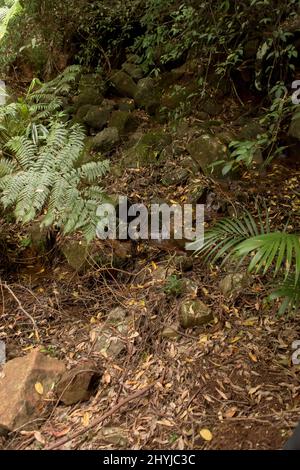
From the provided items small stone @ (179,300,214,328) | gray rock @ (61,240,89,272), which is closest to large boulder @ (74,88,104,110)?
gray rock @ (61,240,89,272)

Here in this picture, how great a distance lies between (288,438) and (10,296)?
8.17 ft

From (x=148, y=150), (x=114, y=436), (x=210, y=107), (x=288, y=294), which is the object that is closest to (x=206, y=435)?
(x=114, y=436)

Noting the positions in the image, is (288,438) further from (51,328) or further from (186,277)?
(51,328)

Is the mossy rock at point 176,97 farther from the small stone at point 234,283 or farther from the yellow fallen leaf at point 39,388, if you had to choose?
the yellow fallen leaf at point 39,388

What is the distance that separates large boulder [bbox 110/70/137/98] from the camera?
4.97m

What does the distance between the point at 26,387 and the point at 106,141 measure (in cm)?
276

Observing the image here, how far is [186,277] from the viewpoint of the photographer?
313 cm

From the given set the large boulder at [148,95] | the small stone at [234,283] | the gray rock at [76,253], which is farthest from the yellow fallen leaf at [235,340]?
the large boulder at [148,95]

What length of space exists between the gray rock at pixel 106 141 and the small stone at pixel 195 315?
2.29 meters

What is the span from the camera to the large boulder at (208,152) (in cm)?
373

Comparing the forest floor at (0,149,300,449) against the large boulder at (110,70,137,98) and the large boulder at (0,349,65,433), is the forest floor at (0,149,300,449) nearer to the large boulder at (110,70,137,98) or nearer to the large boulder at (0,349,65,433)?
the large boulder at (0,349,65,433)

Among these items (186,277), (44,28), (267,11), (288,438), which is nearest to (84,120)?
(44,28)

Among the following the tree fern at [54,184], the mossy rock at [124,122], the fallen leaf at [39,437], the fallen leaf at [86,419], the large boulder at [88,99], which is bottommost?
the fallen leaf at [39,437]

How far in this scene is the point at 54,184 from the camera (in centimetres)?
307
